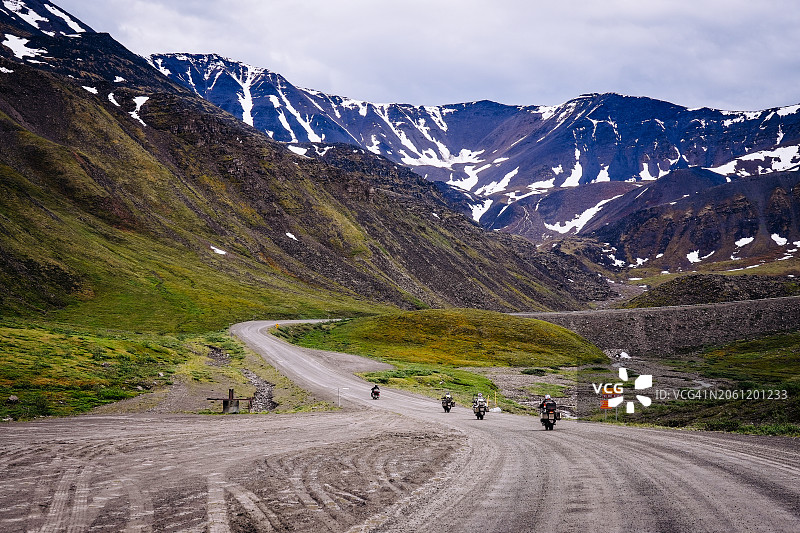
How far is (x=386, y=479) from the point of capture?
521 inches

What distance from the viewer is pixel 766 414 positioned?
2530cm

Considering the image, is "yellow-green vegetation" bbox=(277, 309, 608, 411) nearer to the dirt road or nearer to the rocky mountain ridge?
the rocky mountain ridge

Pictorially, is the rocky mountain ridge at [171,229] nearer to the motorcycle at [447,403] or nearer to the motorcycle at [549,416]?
the motorcycle at [447,403]

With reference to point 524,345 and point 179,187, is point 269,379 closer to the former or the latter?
point 524,345

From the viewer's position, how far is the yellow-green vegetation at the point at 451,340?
3101 inches

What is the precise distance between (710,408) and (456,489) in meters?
25.9

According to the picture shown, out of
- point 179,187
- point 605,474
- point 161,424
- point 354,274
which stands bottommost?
point 161,424

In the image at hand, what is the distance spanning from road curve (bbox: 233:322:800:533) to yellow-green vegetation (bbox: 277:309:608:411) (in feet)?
138

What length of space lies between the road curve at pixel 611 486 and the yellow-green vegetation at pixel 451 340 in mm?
42161

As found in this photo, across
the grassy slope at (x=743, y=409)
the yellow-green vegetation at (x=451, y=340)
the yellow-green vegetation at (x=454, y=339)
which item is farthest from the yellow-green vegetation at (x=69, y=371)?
the yellow-green vegetation at (x=454, y=339)

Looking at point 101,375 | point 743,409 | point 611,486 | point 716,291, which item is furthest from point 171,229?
point 716,291

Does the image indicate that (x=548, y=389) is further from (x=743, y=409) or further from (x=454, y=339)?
(x=454, y=339)

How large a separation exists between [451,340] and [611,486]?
8247cm

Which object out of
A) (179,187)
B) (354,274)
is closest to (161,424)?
(354,274)
